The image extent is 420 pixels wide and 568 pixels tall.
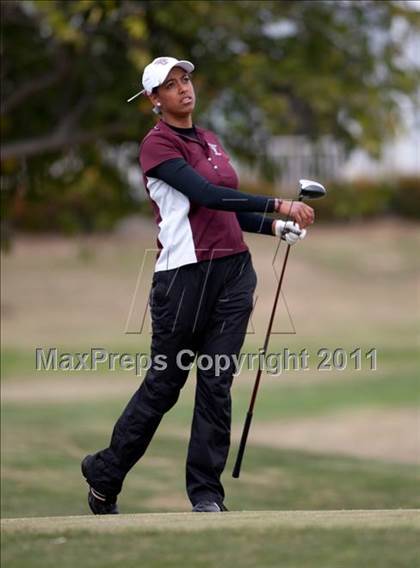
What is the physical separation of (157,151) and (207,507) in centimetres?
175

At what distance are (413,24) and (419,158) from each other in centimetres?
1910

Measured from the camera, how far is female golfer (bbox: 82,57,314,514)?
6.65 m

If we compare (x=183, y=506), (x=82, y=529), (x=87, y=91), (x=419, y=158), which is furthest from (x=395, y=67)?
(x=419, y=158)

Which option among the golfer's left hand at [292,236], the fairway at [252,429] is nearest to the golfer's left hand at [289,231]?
the golfer's left hand at [292,236]

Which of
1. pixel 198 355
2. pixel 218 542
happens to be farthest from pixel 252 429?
pixel 218 542

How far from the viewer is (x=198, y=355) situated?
22.6 ft

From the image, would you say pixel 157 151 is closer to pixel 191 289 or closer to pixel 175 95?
pixel 175 95

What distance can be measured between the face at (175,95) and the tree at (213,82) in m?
7.99

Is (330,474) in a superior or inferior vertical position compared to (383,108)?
inferior

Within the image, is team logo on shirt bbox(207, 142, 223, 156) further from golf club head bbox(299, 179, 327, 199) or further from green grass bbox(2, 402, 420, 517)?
green grass bbox(2, 402, 420, 517)

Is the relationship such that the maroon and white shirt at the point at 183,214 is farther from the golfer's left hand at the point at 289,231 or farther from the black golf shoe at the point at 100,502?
the black golf shoe at the point at 100,502

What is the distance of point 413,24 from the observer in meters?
17.2

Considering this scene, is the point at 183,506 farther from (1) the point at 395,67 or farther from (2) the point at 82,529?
(1) the point at 395,67

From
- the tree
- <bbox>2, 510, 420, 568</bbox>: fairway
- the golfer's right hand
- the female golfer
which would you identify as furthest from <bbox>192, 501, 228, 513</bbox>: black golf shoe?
the tree
